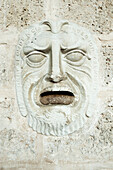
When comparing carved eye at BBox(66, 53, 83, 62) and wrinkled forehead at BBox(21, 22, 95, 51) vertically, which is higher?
wrinkled forehead at BBox(21, 22, 95, 51)

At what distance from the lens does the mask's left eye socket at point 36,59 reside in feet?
5.31

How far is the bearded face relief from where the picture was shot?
5.16ft

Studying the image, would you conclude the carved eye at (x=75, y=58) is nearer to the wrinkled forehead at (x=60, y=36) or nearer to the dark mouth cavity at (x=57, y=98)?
the wrinkled forehead at (x=60, y=36)

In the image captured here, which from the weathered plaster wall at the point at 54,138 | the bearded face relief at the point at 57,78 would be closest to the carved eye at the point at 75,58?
the bearded face relief at the point at 57,78

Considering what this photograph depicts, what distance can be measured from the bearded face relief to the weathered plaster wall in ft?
0.13

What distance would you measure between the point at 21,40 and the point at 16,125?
411 mm

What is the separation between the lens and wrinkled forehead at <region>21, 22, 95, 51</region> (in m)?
1.60

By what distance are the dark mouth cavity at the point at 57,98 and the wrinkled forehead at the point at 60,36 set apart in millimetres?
218

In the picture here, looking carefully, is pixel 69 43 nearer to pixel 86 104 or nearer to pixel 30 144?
pixel 86 104

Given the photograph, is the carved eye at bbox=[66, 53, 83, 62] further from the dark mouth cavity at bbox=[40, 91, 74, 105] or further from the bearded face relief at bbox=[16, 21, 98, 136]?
the dark mouth cavity at bbox=[40, 91, 74, 105]

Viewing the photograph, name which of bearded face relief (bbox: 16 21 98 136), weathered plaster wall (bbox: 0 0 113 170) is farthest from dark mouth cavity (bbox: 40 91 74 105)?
weathered plaster wall (bbox: 0 0 113 170)

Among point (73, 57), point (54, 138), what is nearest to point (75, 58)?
point (73, 57)

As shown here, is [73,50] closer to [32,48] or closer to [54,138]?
[32,48]

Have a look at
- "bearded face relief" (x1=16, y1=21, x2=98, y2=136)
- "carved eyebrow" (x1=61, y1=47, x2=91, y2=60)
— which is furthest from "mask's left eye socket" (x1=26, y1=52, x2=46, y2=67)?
"carved eyebrow" (x1=61, y1=47, x2=91, y2=60)
